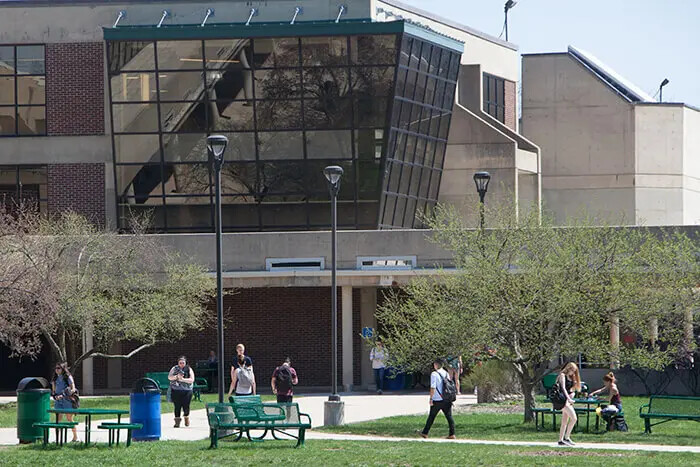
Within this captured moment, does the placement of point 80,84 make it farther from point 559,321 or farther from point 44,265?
point 559,321

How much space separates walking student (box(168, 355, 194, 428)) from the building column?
567 inches

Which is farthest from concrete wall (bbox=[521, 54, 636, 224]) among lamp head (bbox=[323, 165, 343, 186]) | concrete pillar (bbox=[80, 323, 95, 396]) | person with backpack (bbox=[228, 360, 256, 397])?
person with backpack (bbox=[228, 360, 256, 397])

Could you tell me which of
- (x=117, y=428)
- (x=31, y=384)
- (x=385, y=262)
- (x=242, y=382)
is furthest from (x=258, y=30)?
(x=117, y=428)

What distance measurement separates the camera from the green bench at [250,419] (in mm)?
20875

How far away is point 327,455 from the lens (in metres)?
19.0

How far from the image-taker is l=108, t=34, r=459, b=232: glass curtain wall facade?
146 feet

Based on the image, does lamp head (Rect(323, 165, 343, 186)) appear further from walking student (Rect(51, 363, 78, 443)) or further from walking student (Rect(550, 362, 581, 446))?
walking student (Rect(51, 363, 78, 443))

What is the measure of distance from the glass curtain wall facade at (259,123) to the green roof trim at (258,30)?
0.80 ft

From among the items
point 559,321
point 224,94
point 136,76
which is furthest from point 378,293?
point 559,321

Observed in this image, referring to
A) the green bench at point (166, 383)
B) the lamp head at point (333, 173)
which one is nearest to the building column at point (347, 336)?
the green bench at point (166, 383)

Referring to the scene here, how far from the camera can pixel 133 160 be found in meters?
46.3

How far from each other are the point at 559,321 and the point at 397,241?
48.8 ft

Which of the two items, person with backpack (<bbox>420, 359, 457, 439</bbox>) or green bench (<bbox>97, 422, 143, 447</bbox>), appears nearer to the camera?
green bench (<bbox>97, 422, 143, 447</bbox>)

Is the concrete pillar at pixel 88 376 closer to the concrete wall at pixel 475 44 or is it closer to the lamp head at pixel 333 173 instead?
the lamp head at pixel 333 173
